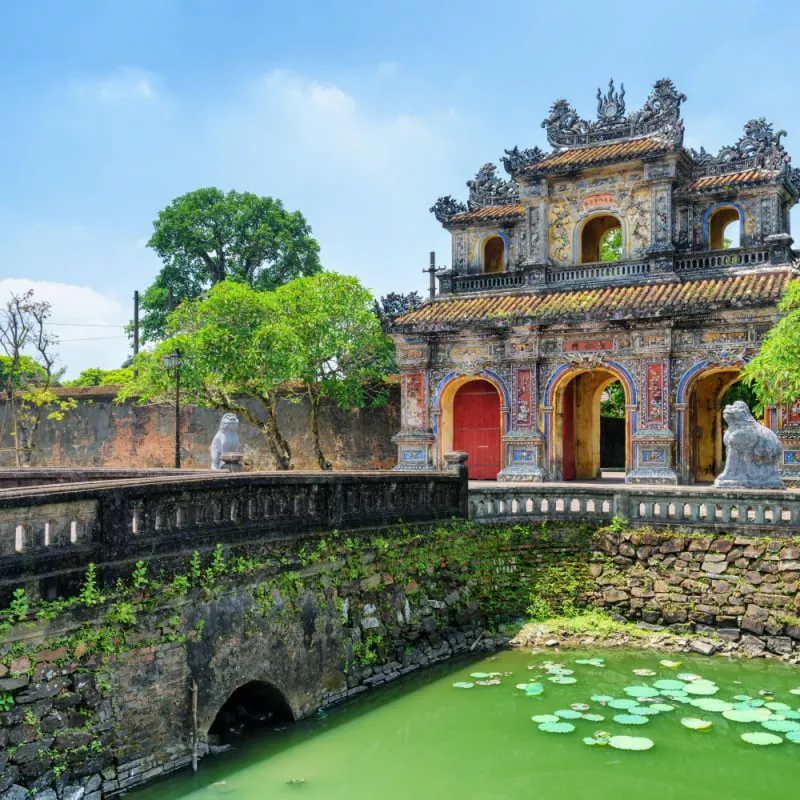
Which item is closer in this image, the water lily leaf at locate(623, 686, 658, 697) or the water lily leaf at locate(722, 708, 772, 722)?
the water lily leaf at locate(722, 708, 772, 722)

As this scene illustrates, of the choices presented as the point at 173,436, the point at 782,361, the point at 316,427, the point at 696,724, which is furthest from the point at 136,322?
the point at 696,724

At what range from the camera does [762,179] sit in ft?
63.9

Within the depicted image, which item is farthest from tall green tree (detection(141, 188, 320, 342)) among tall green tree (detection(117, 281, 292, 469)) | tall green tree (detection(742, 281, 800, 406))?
tall green tree (detection(742, 281, 800, 406))

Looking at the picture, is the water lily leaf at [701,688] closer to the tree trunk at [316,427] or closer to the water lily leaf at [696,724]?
the water lily leaf at [696,724]

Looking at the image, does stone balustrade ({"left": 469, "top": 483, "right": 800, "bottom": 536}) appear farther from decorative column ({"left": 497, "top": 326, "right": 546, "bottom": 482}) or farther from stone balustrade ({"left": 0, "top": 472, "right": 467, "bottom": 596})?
decorative column ({"left": 497, "top": 326, "right": 546, "bottom": 482})

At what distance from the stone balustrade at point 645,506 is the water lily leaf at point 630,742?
497cm

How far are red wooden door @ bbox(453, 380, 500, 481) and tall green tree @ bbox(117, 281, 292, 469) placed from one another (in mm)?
4482

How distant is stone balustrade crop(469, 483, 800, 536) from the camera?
13.0m

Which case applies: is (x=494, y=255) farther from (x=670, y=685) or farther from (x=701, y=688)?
(x=701, y=688)

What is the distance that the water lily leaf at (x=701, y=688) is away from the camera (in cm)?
1065

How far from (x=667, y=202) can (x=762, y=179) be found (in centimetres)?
200

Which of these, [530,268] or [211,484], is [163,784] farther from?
[530,268]

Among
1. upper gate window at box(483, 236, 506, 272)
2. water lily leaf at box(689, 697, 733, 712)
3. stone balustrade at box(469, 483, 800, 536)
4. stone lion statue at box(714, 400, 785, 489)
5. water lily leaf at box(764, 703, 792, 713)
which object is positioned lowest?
water lily leaf at box(764, 703, 792, 713)

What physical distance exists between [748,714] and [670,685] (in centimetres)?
114
